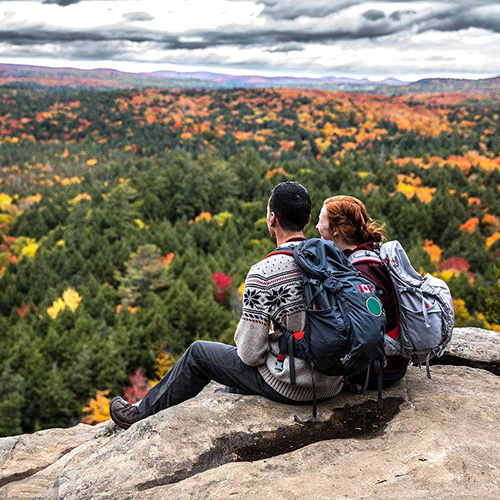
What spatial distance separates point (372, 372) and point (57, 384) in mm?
25937

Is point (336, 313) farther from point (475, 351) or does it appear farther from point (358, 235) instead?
point (475, 351)

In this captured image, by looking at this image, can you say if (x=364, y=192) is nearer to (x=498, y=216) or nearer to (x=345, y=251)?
(x=498, y=216)

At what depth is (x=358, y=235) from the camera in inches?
200

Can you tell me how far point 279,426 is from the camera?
A: 16.2 ft

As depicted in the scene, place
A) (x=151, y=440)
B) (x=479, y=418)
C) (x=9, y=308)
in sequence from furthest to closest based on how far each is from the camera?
(x=9, y=308)
(x=479, y=418)
(x=151, y=440)

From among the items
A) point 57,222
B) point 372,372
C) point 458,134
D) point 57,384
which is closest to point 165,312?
point 57,384

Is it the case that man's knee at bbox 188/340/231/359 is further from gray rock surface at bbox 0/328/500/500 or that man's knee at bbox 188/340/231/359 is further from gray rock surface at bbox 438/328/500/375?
gray rock surface at bbox 438/328/500/375

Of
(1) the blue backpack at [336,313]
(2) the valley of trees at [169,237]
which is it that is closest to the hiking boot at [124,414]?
(1) the blue backpack at [336,313]

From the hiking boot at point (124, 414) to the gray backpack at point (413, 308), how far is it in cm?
268

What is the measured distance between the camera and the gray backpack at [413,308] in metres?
4.90

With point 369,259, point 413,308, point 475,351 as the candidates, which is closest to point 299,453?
point 413,308

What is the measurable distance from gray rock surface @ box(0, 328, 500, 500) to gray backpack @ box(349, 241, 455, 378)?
0.67 metres

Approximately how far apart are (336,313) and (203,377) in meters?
1.85

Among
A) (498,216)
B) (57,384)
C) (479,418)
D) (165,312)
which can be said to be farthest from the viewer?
(498,216)
